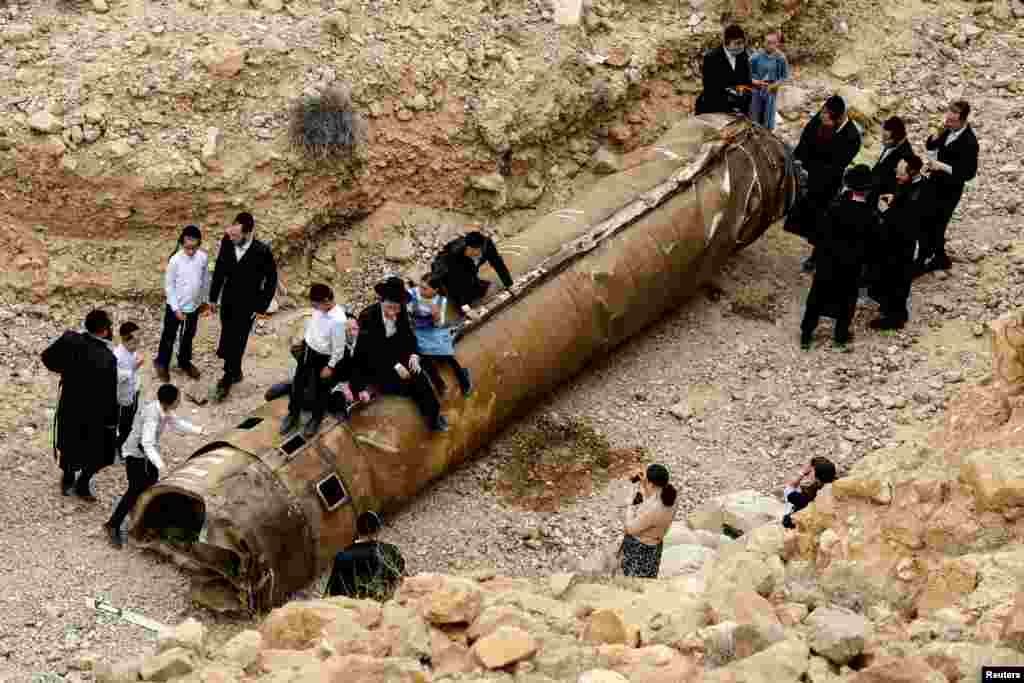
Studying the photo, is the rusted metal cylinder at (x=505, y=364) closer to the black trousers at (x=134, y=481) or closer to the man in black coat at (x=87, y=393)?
the black trousers at (x=134, y=481)

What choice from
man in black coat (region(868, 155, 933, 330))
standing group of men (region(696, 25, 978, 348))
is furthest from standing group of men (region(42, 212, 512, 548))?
man in black coat (region(868, 155, 933, 330))

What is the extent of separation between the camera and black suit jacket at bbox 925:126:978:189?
46.8 ft

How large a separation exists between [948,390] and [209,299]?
6.18 m

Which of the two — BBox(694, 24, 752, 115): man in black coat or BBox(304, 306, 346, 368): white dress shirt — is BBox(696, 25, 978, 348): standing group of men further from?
BBox(304, 306, 346, 368): white dress shirt

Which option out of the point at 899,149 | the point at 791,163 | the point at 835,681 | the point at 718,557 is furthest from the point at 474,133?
the point at 835,681

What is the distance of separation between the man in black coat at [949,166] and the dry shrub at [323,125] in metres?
5.22

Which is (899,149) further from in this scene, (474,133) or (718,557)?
(718,557)

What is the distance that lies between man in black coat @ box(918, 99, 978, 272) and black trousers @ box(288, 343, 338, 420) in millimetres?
5969

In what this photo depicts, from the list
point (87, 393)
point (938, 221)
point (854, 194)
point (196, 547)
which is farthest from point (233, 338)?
point (938, 221)

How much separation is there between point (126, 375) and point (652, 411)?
14.8 feet

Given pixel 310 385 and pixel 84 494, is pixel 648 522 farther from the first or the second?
pixel 84 494

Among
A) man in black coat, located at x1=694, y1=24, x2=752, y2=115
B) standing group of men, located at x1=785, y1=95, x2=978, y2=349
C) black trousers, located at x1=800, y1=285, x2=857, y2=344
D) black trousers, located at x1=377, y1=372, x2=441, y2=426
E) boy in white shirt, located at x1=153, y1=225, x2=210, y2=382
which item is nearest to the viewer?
black trousers, located at x1=377, y1=372, x2=441, y2=426

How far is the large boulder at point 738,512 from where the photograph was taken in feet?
39.0

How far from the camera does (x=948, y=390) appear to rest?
13.4 metres
